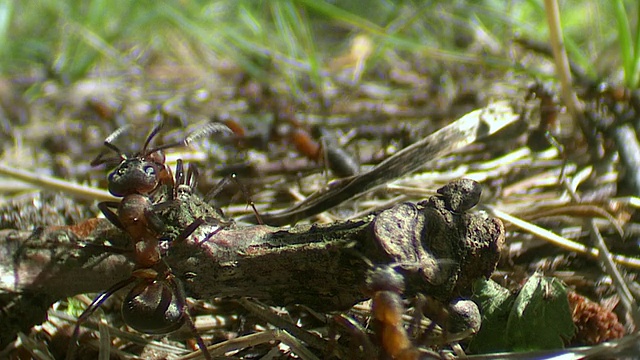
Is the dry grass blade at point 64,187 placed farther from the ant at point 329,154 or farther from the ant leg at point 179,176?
the ant at point 329,154

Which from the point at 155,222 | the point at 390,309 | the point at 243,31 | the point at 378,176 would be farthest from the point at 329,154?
the point at 243,31

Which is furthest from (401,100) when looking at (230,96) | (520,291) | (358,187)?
(520,291)

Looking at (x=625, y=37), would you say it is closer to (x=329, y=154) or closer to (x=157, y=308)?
(x=329, y=154)

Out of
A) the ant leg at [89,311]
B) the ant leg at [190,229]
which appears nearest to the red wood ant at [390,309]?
the ant leg at [190,229]

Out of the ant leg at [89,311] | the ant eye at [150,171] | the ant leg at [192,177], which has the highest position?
the ant eye at [150,171]

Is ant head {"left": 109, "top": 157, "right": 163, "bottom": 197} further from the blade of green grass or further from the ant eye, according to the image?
the blade of green grass

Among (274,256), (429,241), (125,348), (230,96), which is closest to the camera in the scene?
(429,241)

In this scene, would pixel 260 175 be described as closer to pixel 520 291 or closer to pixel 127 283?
pixel 127 283

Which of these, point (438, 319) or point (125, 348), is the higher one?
point (438, 319)
